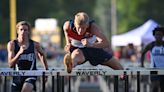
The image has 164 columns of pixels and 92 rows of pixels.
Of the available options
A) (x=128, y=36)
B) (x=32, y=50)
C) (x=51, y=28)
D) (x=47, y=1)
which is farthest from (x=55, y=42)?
(x=47, y=1)

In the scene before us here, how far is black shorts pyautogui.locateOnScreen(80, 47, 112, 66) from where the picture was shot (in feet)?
36.3

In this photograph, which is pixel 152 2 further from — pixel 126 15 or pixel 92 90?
pixel 92 90

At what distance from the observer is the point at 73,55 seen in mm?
10844

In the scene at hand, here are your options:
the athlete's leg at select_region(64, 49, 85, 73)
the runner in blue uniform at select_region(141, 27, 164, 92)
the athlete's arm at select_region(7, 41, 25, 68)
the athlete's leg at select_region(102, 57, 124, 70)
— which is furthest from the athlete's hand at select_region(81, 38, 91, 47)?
the runner in blue uniform at select_region(141, 27, 164, 92)

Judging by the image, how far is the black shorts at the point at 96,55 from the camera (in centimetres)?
1106

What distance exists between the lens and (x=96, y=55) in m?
11.2

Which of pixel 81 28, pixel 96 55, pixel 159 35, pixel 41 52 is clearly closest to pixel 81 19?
pixel 81 28

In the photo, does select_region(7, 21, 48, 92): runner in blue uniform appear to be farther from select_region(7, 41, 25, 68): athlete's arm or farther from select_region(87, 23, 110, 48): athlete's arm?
select_region(87, 23, 110, 48): athlete's arm

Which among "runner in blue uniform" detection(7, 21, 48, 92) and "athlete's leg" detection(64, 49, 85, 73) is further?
"runner in blue uniform" detection(7, 21, 48, 92)

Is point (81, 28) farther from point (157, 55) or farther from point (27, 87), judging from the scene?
point (157, 55)

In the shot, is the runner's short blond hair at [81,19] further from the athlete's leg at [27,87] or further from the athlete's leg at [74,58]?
the athlete's leg at [27,87]

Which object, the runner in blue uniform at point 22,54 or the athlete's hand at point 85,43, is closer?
the athlete's hand at point 85,43

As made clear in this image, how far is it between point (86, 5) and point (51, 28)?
4684 centimetres

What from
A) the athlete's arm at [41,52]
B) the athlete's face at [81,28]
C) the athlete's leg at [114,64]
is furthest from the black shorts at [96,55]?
the athlete's arm at [41,52]
